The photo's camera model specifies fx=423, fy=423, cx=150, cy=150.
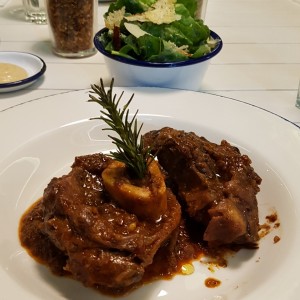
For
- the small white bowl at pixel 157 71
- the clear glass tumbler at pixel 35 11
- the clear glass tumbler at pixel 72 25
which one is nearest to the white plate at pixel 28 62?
the clear glass tumbler at pixel 72 25

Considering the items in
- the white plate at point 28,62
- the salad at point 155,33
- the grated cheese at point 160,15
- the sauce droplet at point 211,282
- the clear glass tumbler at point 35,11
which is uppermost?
the grated cheese at point 160,15

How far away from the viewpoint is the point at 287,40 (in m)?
3.48

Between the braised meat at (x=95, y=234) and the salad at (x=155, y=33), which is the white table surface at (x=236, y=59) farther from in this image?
the braised meat at (x=95, y=234)

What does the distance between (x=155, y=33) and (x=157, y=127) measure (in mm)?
609

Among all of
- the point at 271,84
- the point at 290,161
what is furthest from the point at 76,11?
the point at 290,161

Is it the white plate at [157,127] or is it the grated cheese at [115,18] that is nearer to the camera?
the white plate at [157,127]

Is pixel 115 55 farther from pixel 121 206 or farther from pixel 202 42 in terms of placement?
pixel 121 206

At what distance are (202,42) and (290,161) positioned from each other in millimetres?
1012

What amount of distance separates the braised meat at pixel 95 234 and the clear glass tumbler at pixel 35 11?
8.24 ft

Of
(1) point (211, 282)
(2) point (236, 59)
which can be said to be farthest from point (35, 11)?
(1) point (211, 282)

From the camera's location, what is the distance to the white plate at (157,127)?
4.49 ft

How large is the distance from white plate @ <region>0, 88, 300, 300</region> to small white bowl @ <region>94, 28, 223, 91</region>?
10 cm

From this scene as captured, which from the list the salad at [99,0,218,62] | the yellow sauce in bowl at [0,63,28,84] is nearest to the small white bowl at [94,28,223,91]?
the salad at [99,0,218,62]

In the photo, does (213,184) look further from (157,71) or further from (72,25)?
(72,25)
